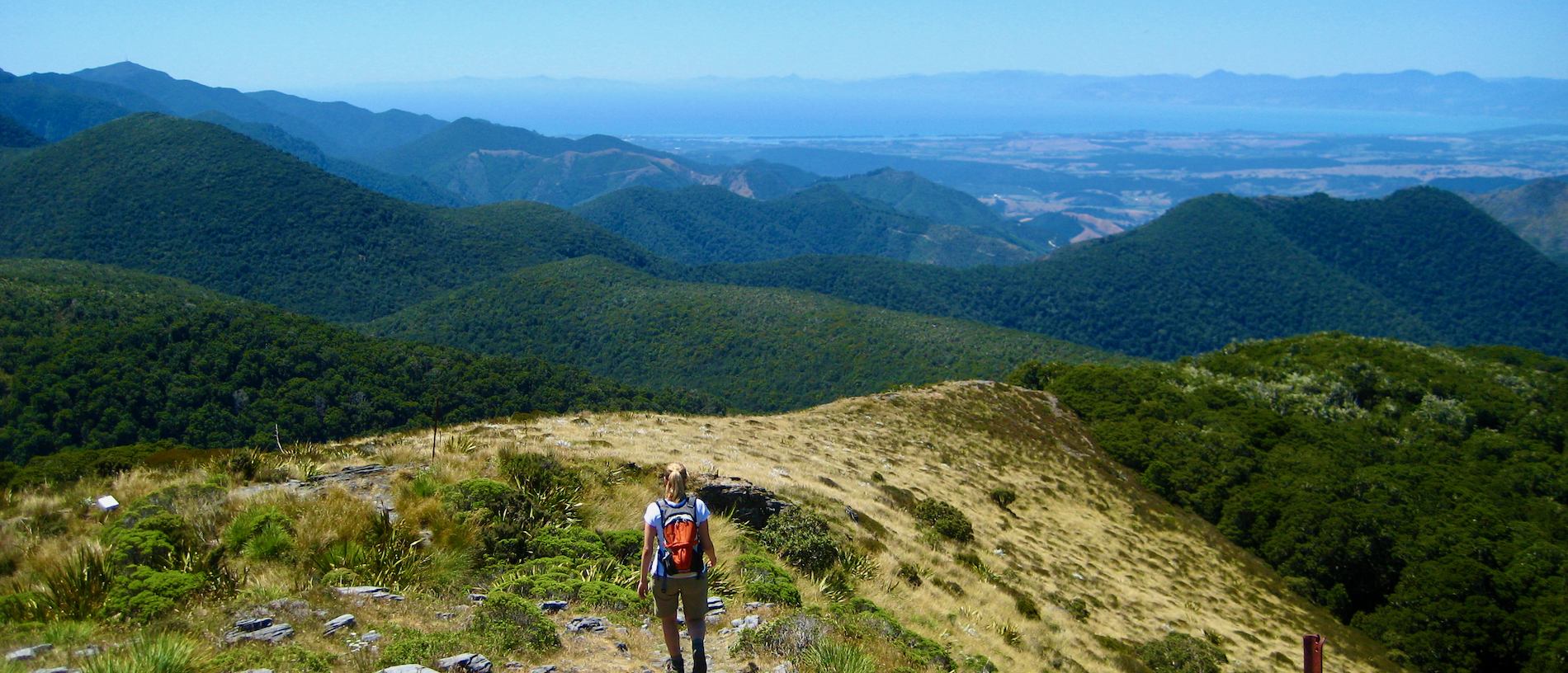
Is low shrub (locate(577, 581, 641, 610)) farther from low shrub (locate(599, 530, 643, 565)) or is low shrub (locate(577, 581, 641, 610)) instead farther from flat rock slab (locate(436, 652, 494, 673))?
flat rock slab (locate(436, 652, 494, 673))

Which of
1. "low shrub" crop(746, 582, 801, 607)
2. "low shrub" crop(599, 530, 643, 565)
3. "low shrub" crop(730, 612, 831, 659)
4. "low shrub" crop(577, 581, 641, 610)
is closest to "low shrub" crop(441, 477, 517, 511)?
"low shrub" crop(599, 530, 643, 565)

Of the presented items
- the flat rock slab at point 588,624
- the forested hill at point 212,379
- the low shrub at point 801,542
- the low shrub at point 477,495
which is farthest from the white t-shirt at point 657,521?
the forested hill at point 212,379

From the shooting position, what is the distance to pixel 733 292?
359ft

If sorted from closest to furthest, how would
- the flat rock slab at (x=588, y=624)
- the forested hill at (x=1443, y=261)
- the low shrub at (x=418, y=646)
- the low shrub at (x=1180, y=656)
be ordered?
the low shrub at (x=418, y=646), the flat rock slab at (x=588, y=624), the low shrub at (x=1180, y=656), the forested hill at (x=1443, y=261)

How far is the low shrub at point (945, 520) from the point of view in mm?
18688

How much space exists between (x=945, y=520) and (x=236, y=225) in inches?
5504

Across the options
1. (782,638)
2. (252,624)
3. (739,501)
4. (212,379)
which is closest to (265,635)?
(252,624)

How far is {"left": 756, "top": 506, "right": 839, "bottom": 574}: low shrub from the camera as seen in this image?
11.7 m

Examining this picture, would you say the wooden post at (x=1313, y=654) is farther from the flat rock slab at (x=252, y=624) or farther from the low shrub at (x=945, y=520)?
the low shrub at (x=945, y=520)

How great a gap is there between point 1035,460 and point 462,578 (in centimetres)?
2993

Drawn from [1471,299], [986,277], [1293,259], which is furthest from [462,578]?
[1471,299]

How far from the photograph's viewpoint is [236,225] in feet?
391

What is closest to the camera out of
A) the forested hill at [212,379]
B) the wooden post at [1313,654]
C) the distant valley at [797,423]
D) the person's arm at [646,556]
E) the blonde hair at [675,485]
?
the blonde hair at [675,485]

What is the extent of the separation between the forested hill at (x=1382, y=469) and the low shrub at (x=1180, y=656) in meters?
13.6
